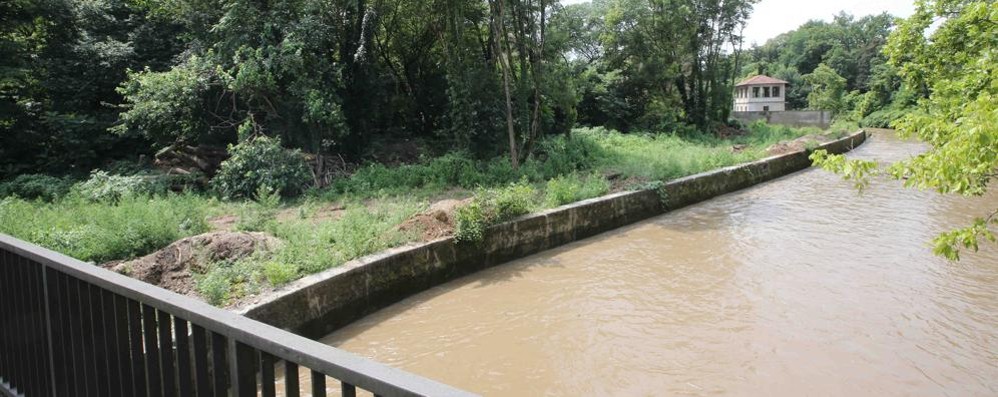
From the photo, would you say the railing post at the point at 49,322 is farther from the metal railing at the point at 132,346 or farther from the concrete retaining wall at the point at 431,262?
the concrete retaining wall at the point at 431,262

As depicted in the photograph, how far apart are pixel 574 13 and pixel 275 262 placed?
98.0 feet

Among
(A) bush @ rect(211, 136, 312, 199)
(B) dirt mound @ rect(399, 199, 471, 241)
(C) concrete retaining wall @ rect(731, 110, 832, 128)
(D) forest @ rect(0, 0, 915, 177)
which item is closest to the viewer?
(B) dirt mound @ rect(399, 199, 471, 241)

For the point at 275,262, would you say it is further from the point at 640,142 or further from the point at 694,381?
the point at 640,142

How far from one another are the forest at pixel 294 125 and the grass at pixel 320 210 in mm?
37

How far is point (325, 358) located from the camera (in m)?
1.51

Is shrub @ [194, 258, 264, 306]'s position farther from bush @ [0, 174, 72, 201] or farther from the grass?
bush @ [0, 174, 72, 201]

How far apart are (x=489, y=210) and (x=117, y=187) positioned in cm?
693

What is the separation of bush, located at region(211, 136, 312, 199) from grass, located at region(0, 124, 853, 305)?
0.43m

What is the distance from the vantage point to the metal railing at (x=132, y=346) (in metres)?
1.56

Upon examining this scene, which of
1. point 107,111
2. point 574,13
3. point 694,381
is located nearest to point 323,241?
point 694,381

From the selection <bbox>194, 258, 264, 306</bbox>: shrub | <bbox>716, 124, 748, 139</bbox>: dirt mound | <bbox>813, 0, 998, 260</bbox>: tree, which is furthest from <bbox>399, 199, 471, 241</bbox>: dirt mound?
<bbox>716, 124, 748, 139</bbox>: dirt mound

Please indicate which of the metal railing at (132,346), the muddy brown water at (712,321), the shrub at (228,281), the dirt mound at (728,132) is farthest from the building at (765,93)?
the metal railing at (132,346)

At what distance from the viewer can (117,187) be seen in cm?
1048

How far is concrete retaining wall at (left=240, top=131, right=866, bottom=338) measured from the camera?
18.6 ft
